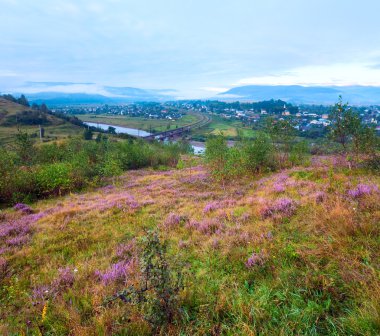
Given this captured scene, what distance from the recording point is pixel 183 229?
29.2ft

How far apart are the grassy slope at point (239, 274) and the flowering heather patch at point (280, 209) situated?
0.96 ft

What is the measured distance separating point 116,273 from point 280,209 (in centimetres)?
642

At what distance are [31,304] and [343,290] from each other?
22.3 ft

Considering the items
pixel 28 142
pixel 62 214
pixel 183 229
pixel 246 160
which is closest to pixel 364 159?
pixel 246 160

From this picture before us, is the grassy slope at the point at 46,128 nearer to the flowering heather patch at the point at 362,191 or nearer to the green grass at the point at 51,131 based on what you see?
the green grass at the point at 51,131

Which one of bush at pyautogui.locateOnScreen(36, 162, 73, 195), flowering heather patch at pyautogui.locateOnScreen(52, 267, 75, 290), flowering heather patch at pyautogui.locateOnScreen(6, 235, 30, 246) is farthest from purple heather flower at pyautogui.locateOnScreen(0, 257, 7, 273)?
bush at pyautogui.locateOnScreen(36, 162, 73, 195)

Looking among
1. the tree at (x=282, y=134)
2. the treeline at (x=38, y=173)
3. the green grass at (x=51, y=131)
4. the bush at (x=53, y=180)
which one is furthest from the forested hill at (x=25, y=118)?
the tree at (x=282, y=134)

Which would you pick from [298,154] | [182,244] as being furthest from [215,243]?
[298,154]

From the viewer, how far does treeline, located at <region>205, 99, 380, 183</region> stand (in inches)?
734

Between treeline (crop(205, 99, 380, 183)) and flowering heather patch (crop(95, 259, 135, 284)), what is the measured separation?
13050mm

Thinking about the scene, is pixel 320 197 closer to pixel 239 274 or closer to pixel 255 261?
pixel 255 261

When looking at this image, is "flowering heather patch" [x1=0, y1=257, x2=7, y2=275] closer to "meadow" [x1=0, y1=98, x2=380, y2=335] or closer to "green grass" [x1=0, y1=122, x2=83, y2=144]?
"meadow" [x1=0, y1=98, x2=380, y2=335]

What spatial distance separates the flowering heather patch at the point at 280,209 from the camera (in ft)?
27.9

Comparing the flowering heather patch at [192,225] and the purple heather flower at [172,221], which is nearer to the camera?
the flowering heather patch at [192,225]
